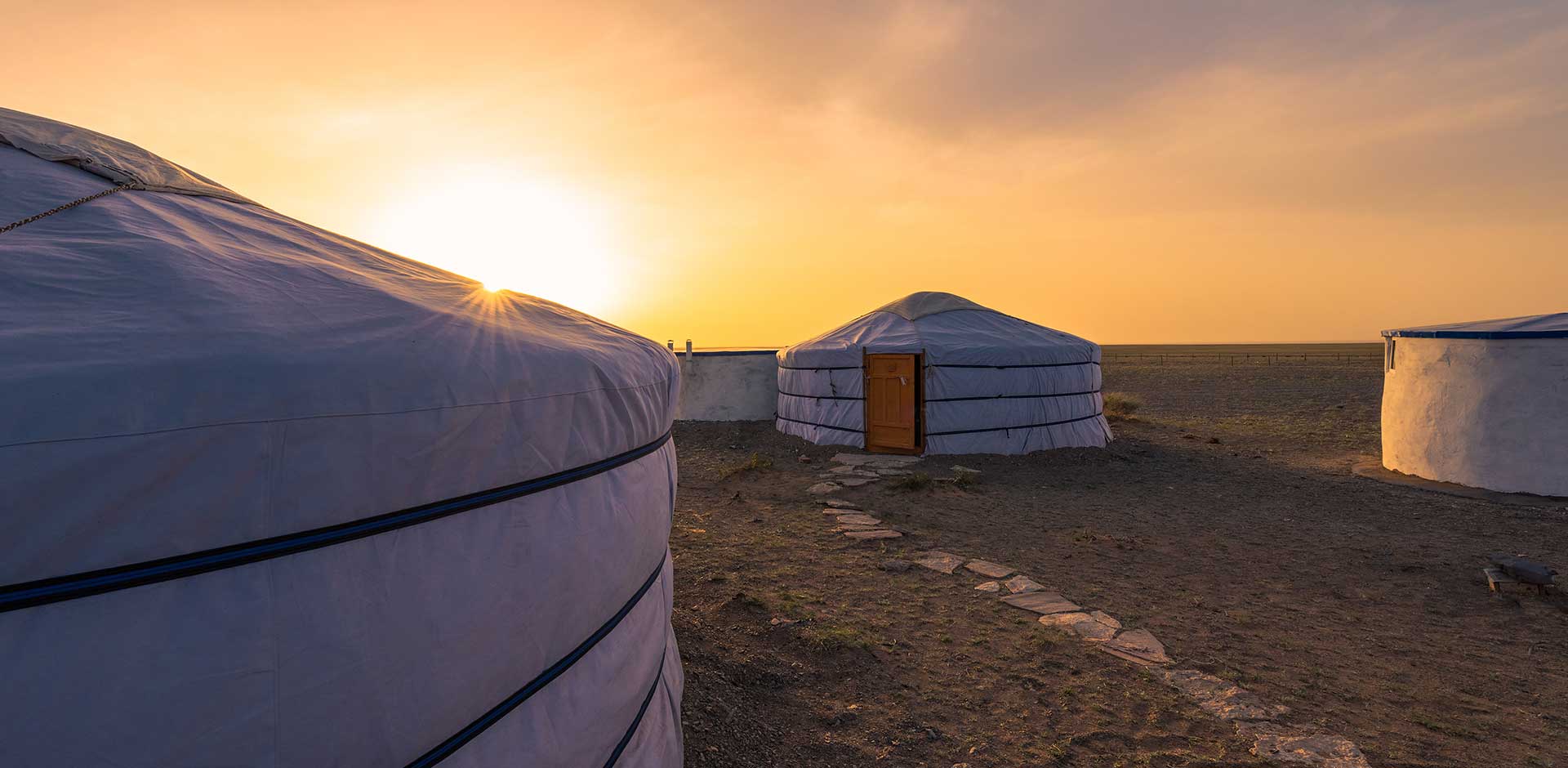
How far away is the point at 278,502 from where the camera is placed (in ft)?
3.15

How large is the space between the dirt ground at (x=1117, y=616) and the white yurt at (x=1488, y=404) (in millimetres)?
608

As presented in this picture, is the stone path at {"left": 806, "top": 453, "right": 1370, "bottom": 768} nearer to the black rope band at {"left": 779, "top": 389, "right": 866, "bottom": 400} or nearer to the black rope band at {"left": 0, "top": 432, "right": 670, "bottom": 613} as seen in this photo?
the black rope band at {"left": 0, "top": 432, "right": 670, "bottom": 613}

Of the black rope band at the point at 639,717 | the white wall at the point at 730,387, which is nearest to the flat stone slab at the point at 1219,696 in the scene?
the black rope band at the point at 639,717

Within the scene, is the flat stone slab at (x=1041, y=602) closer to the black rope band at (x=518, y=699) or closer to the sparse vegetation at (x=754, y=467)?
the black rope band at (x=518, y=699)

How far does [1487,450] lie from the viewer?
6500 millimetres

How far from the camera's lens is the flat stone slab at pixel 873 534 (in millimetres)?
5086

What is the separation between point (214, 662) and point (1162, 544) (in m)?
5.32

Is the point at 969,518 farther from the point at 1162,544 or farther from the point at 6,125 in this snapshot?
the point at 6,125

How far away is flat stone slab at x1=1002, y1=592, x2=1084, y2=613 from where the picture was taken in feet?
12.3

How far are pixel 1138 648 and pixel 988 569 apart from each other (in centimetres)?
121

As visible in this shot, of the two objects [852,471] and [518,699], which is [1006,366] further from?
[518,699]

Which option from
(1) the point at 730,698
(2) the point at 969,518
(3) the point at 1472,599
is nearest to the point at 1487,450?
(3) the point at 1472,599

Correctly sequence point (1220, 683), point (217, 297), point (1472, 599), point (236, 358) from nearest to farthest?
point (236, 358) < point (217, 297) < point (1220, 683) < point (1472, 599)

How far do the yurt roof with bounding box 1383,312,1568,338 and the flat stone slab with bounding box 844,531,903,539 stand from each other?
5831 millimetres
